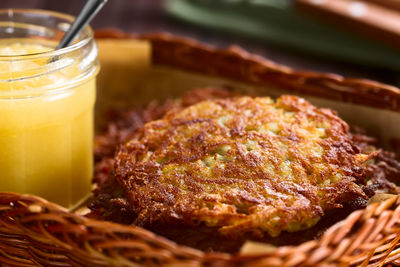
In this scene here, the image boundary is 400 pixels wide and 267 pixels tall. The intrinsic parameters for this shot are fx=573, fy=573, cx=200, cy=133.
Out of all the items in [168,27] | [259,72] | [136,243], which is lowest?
[168,27]

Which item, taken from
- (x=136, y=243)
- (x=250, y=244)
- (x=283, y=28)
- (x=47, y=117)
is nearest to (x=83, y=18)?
(x=47, y=117)

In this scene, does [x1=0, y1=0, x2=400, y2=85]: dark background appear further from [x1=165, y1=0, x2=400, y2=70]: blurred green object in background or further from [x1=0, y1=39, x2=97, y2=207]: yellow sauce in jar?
[x1=0, y1=39, x2=97, y2=207]: yellow sauce in jar

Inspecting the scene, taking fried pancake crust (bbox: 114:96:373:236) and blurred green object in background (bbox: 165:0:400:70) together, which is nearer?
fried pancake crust (bbox: 114:96:373:236)

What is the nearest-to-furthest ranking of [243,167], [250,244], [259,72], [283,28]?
1. [250,244]
2. [243,167]
3. [259,72]
4. [283,28]

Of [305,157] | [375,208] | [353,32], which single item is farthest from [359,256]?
[353,32]

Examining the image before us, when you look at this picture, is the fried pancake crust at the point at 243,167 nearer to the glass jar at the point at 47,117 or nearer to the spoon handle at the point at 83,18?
the glass jar at the point at 47,117

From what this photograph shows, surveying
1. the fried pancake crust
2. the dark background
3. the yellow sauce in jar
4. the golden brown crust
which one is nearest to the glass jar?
the yellow sauce in jar

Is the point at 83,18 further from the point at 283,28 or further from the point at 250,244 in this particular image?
the point at 283,28

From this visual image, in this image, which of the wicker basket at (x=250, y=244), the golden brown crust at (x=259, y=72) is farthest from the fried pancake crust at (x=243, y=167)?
the golden brown crust at (x=259, y=72)
